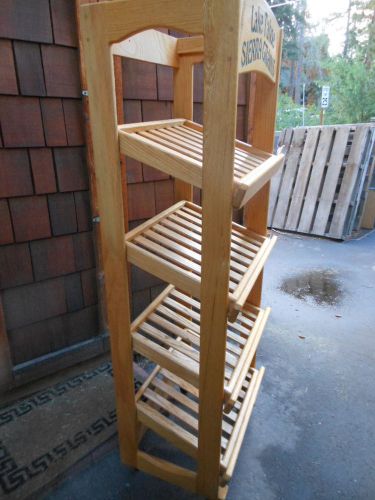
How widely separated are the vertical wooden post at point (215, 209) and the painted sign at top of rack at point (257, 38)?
61 mm

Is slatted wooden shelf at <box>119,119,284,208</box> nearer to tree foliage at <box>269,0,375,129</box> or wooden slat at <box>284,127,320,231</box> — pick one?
wooden slat at <box>284,127,320,231</box>

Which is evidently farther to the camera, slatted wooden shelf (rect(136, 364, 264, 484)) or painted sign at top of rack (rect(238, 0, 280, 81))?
slatted wooden shelf (rect(136, 364, 264, 484))

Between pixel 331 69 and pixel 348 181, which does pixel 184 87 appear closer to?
pixel 348 181

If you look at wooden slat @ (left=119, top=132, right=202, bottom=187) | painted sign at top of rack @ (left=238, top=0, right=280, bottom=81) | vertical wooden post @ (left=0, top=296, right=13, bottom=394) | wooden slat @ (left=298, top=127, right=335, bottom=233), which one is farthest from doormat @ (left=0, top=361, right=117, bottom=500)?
wooden slat @ (left=298, top=127, right=335, bottom=233)

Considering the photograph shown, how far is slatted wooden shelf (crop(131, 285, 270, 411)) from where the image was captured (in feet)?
4.22

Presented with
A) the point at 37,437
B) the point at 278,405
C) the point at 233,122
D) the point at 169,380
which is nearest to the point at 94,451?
the point at 37,437

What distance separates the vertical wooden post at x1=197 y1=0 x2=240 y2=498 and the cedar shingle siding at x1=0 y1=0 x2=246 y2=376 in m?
1.12

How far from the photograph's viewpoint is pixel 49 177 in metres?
1.80

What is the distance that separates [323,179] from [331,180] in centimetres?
13

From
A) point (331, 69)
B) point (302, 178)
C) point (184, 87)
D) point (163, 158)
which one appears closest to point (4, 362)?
point (163, 158)

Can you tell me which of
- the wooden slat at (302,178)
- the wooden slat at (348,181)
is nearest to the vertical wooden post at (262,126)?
the wooden slat at (348,181)

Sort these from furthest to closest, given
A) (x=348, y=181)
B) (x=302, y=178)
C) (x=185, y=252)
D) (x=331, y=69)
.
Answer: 1. (x=331, y=69)
2. (x=302, y=178)
3. (x=348, y=181)
4. (x=185, y=252)

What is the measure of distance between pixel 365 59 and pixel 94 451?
45.5 feet

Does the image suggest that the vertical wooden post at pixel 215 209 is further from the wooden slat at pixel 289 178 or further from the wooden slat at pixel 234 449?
the wooden slat at pixel 289 178
